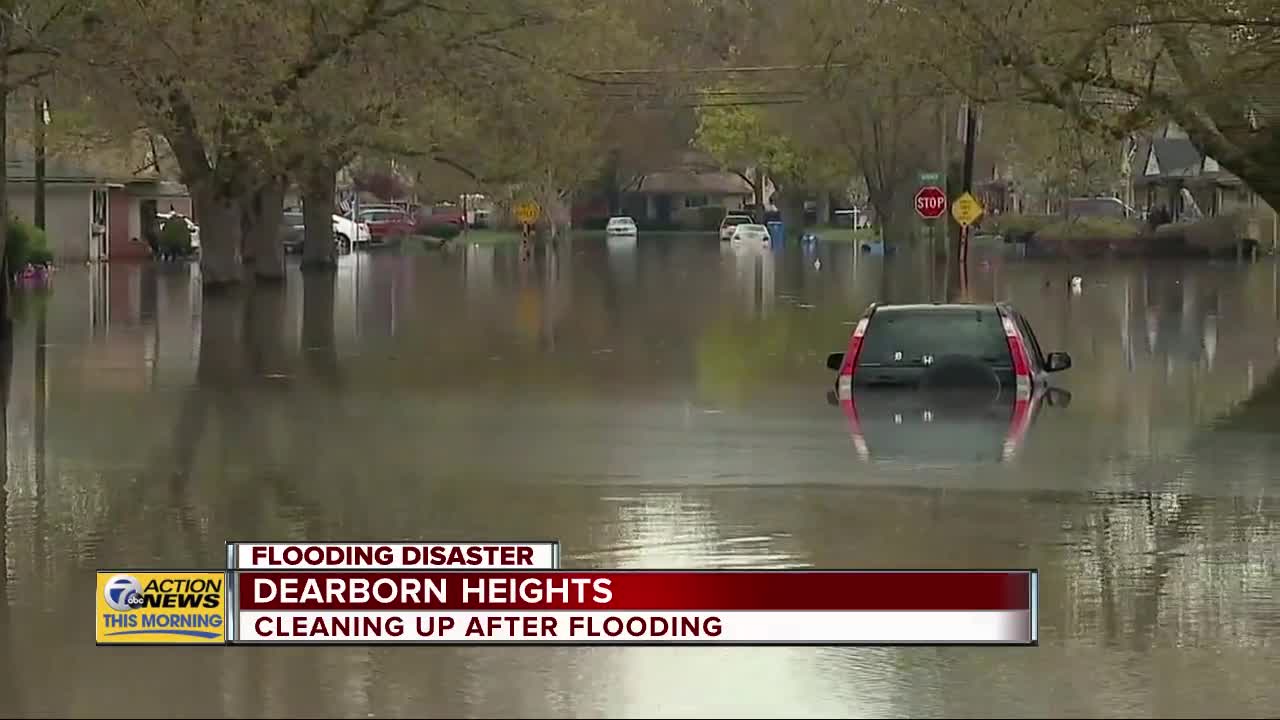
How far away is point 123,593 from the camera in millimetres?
10102

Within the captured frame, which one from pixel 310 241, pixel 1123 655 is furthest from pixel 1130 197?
pixel 1123 655

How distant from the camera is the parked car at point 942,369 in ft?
64.0

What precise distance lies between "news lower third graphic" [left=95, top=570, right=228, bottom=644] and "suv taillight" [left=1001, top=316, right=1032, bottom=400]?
10.7 metres

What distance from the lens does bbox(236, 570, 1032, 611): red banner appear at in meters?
9.60

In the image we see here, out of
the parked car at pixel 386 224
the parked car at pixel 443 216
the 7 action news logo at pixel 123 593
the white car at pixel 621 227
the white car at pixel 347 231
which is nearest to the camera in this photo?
the 7 action news logo at pixel 123 593

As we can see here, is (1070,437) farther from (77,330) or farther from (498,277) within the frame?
(498,277)

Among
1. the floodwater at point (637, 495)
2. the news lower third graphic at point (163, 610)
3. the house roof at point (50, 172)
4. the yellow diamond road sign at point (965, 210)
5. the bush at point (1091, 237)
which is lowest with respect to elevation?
the floodwater at point (637, 495)

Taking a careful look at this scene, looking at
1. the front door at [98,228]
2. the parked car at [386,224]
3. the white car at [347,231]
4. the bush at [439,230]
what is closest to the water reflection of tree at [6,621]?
the front door at [98,228]

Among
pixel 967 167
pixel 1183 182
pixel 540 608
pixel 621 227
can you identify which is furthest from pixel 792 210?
pixel 540 608

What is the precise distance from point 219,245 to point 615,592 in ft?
143

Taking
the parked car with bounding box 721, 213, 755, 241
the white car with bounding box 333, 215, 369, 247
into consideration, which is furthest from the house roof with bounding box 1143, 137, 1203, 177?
the white car with bounding box 333, 215, 369, 247

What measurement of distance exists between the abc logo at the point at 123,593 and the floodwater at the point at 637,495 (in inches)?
9.6

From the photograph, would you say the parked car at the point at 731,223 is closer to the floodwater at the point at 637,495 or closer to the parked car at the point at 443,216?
the parked car at the point at 443,216

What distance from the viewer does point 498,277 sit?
63.2 meters
